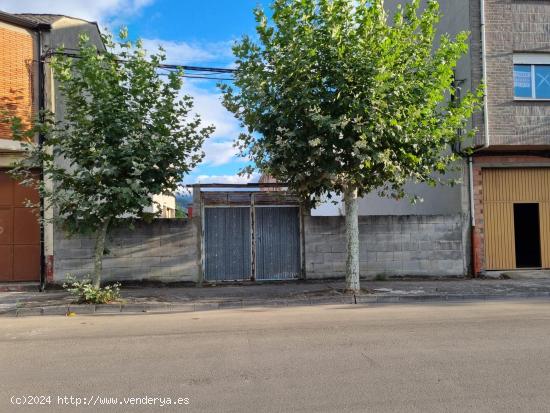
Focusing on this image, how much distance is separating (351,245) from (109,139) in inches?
224

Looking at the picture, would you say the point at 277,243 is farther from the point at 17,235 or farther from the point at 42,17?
the point at 42,17

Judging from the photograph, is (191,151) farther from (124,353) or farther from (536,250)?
(536,250)

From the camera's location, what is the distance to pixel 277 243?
13.3 metres

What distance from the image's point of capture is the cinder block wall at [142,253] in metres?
12.4

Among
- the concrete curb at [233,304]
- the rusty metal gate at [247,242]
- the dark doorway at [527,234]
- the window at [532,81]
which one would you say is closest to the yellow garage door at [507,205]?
the dark doorway at [527,234]

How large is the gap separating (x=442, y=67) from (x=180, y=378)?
823cm

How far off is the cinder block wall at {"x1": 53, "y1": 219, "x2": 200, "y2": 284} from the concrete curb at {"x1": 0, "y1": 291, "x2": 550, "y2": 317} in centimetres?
267

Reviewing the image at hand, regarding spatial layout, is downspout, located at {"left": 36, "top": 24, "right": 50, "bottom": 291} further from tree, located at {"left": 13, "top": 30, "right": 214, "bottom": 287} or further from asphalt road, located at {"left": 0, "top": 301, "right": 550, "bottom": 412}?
asphalt road, located at {"left": 0, "top": 301, "right": 550, "bottom": 412}

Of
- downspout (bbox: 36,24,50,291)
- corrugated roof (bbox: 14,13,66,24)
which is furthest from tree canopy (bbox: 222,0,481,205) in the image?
corrugated roof (bbox: 14,13,66,24)

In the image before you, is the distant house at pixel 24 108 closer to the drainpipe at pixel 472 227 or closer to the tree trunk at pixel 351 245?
the tree trunk at pixel 351 245

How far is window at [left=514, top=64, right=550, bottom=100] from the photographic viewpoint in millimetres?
14078

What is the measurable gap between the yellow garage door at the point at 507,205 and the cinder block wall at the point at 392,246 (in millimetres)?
1210

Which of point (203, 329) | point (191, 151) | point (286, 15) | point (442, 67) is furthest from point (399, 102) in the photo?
point (203, 329)

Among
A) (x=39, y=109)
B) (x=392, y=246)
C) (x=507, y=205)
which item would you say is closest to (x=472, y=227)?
(x=507, y=205)
